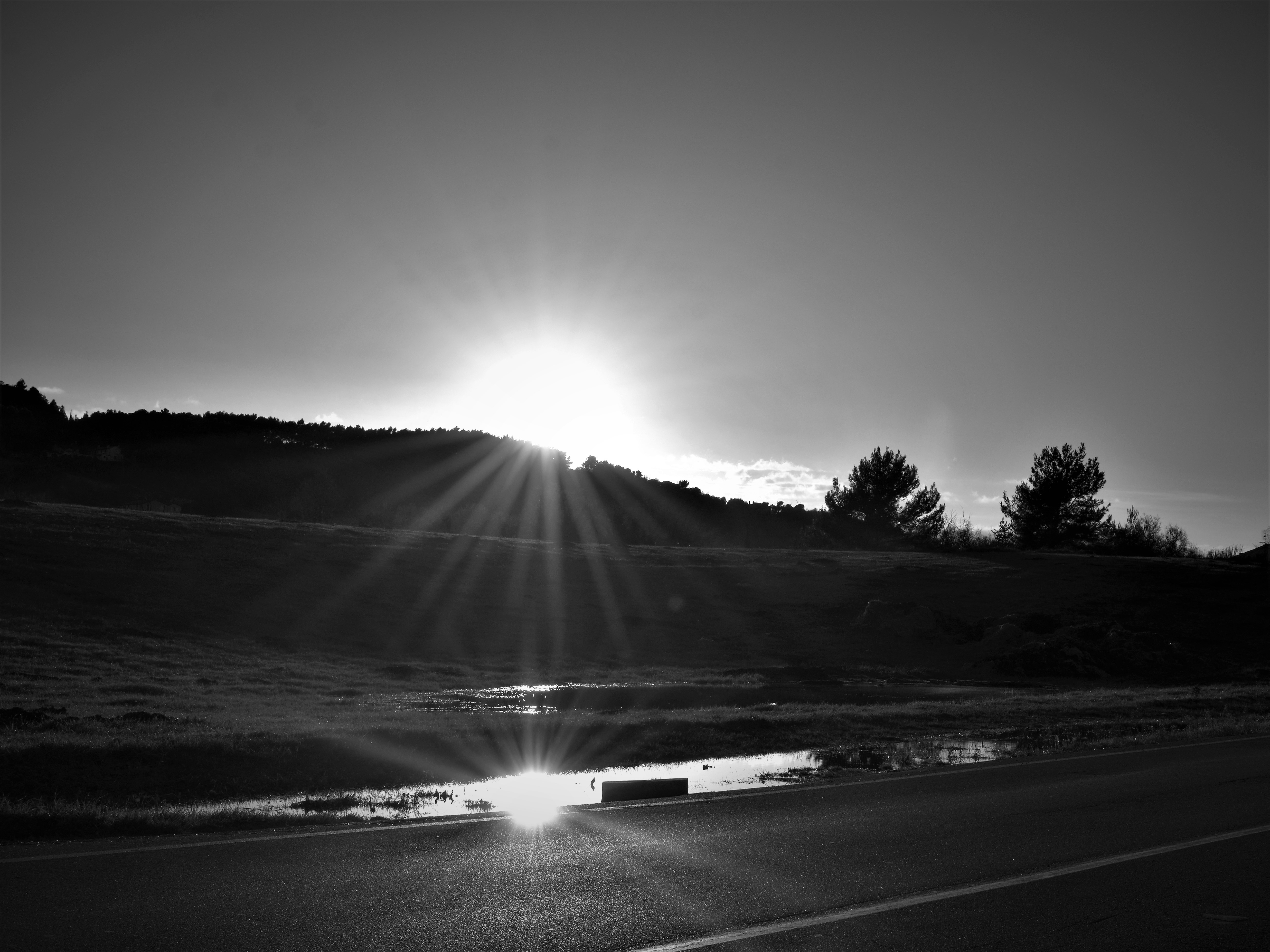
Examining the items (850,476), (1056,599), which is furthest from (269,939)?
(850,476)

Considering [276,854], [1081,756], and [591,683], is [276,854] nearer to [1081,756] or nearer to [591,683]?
[1081,756]

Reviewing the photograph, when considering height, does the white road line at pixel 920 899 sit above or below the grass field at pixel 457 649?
below

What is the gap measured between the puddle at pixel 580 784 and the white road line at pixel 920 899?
3.79m

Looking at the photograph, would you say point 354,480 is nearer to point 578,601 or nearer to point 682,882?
point 578,601

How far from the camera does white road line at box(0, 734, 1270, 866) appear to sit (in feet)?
27.2

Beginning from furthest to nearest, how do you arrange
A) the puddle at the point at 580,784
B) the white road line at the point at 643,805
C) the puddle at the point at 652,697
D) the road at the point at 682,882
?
the puddle at the point at 652,697 → the puddle at the point at 580,784 → the white road line at the point at 643,805 → the road at the point at 682,882

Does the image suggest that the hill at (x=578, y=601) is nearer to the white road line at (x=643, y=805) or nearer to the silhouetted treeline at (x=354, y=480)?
the white road line at (x=643, y=805)

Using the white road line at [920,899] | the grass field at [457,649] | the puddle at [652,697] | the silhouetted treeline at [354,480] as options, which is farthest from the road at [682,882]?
the silhouetted treeline at [354,480]

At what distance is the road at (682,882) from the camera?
20.9 feet

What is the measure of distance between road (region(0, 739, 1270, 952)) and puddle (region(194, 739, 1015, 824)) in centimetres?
172

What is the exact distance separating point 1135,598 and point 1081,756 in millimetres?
49136

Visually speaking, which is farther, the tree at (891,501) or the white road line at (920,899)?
the tree at (891,501)

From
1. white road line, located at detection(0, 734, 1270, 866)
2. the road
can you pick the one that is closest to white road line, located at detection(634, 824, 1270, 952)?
the road

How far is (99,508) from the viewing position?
176 ft
